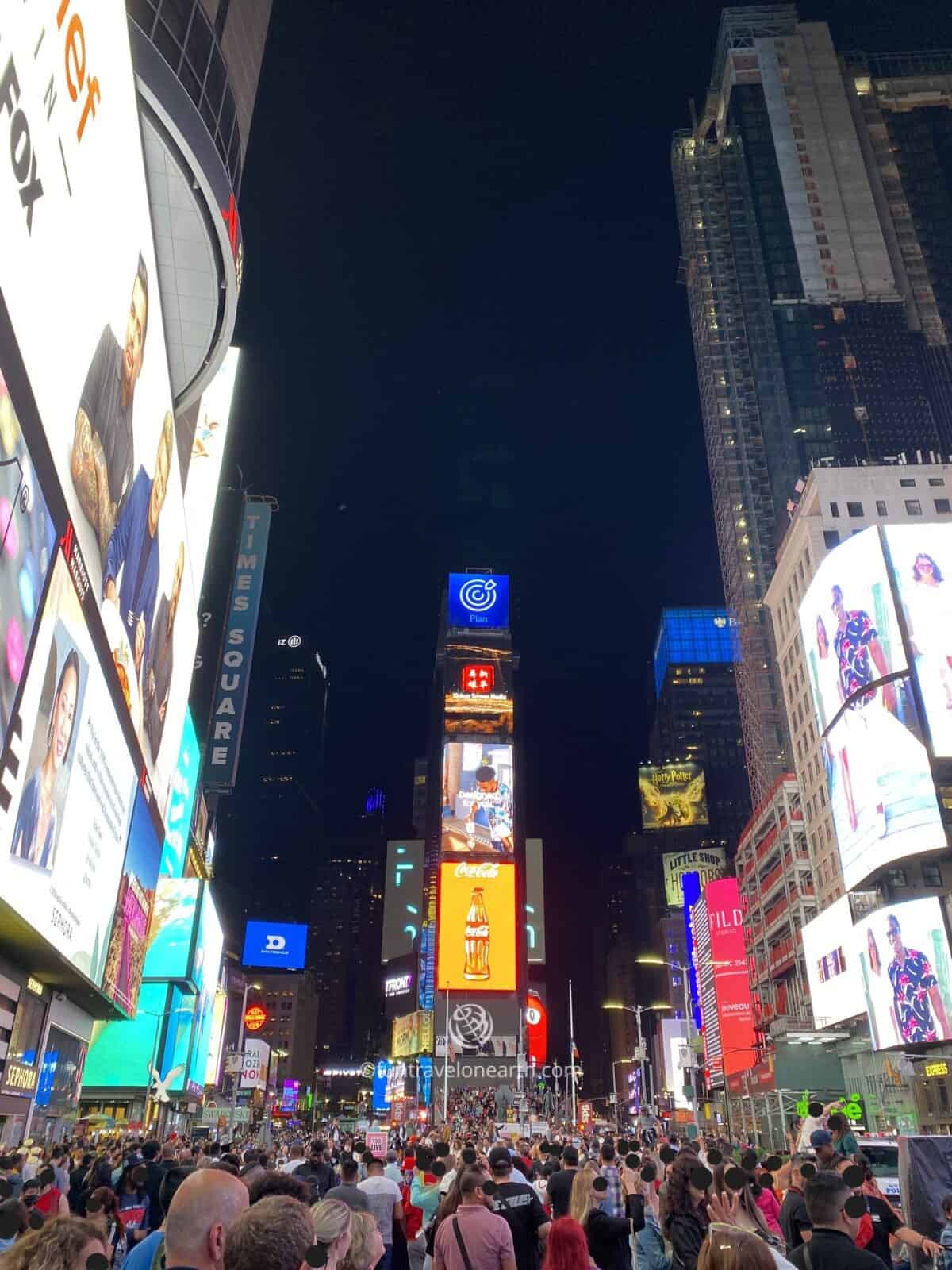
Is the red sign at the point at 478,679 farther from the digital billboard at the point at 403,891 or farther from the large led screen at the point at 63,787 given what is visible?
the large led screen at the point at 63,787

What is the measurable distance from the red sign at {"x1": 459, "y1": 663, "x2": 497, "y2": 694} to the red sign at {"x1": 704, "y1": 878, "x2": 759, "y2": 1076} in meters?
37.4

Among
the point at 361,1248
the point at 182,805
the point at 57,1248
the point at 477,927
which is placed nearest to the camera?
the point at 57,1248

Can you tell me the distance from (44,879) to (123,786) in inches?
264

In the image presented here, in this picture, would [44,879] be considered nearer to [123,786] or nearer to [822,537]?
Result: [123,786]

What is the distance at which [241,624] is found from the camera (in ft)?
182

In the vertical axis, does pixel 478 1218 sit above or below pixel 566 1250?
above

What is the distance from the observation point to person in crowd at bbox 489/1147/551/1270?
785cm

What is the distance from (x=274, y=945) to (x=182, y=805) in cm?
7955

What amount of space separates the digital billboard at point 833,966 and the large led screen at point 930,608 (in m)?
13.2

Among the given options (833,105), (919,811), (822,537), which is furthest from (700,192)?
(919,811)

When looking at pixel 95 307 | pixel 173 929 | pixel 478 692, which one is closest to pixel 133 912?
pixel 95 307

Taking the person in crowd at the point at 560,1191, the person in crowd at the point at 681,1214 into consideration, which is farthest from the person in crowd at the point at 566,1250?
the person in crowd at the point at 560,1191

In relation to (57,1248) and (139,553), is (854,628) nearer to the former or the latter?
(139,553)

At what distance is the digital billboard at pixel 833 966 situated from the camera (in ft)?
167
